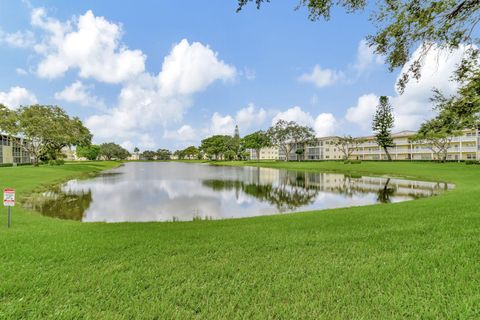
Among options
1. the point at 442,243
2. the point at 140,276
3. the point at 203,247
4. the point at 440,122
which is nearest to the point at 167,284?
the point at 140,276

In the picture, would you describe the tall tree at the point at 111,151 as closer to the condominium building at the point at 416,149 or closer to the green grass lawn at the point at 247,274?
the condominium building at the point at 416,149

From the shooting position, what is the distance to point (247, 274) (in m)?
4.40

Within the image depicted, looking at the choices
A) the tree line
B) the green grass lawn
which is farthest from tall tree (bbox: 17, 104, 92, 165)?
the green grass lawn

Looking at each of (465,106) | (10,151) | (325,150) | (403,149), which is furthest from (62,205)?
(325,150)

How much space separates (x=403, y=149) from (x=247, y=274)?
105 m

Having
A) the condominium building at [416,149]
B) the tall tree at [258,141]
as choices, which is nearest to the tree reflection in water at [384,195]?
the condominium building at [416,149]

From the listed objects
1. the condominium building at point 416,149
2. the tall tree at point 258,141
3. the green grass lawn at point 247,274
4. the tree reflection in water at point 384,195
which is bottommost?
the tree reflection in water at point 384,195

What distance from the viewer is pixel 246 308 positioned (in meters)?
3.43

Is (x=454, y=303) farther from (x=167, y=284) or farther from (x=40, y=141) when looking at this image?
(x=40, y=141)

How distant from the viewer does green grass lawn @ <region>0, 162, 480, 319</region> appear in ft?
11.2

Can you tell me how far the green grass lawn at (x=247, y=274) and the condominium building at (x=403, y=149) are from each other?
5876 centimetres

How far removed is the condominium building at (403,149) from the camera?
73812 mm

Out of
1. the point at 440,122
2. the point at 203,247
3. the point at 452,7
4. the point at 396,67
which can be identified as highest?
the point at 452,7

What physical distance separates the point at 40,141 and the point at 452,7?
6034 centimetres
